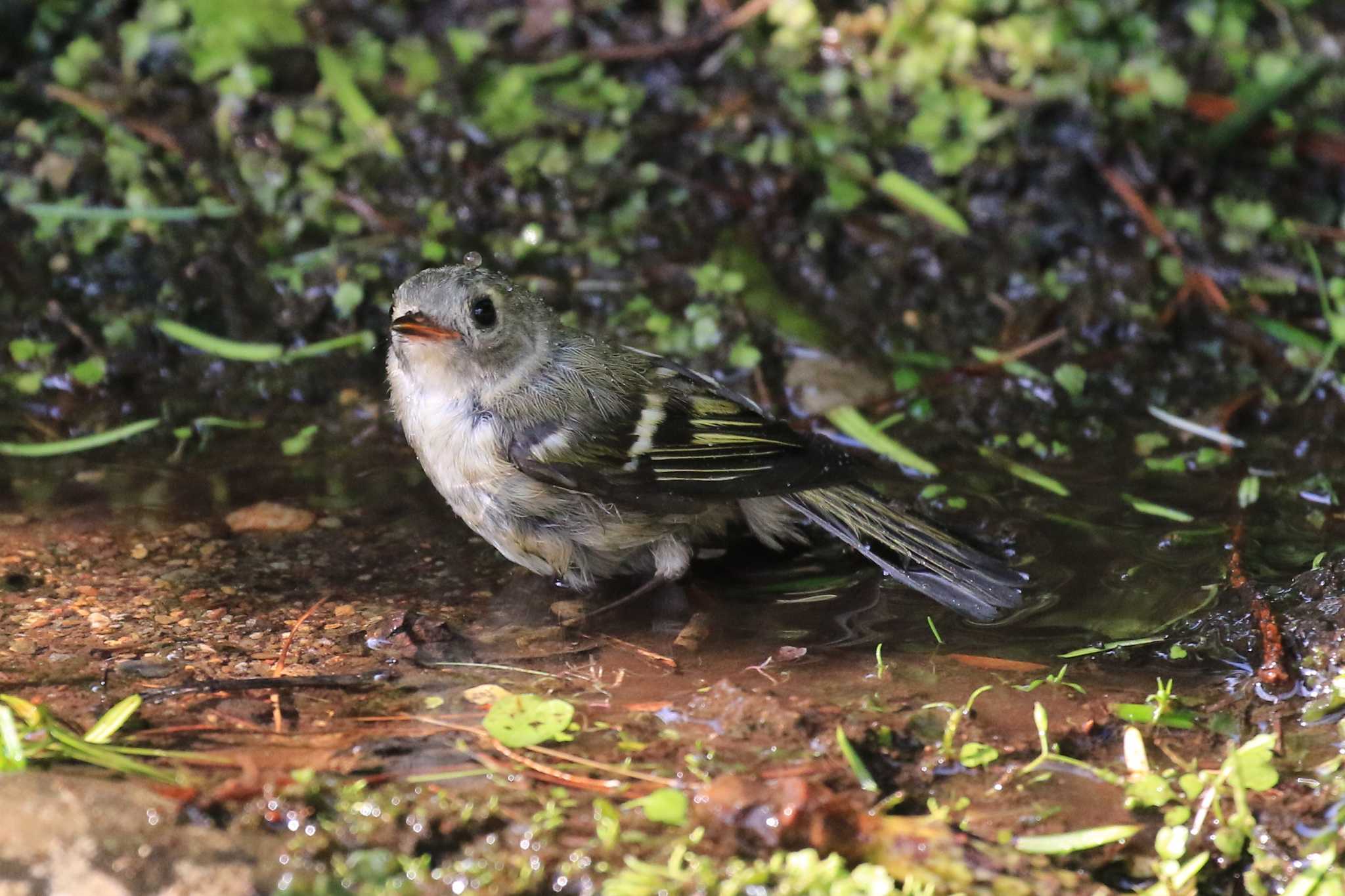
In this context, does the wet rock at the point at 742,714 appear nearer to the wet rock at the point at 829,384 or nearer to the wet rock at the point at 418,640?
the wet rock at the point at 418,640

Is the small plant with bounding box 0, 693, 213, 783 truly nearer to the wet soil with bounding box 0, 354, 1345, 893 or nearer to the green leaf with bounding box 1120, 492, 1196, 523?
the wet soil with bounding box 0, 354, 1345, 893

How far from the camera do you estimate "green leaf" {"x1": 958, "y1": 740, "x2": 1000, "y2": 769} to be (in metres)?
2.84

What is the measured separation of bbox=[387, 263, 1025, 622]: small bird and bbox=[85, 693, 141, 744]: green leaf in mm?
1110

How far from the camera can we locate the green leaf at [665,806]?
2.58 metres

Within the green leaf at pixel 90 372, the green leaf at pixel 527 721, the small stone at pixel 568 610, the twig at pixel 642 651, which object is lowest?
the twig at pixel 642 651

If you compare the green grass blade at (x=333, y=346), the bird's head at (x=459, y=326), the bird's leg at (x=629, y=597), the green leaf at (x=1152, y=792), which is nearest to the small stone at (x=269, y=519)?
the bird's head at (x=459, y=326)

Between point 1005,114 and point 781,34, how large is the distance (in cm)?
109

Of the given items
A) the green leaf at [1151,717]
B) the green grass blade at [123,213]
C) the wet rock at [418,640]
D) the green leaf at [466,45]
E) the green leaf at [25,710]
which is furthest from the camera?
the green leaf at [466,45]

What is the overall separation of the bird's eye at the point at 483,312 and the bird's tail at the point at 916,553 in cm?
99

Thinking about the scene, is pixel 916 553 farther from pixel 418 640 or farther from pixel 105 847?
pixel 105 847

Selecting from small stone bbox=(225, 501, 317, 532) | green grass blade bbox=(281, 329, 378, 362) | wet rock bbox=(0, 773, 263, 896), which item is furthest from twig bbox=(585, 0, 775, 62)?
wet rock bbox=(0, 773, 263, 896)

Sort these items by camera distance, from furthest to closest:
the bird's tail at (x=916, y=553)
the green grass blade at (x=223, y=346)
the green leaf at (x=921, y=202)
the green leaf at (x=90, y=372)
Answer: the green leaf at (x=921, y=202), the green grass blade at (x=223, y=346), the green leaf at (x=90, y=372), the bird's tail at (x=916, y=553)

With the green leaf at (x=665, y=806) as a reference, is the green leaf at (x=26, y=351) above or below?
above

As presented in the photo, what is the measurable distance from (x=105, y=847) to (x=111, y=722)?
1.38ft
